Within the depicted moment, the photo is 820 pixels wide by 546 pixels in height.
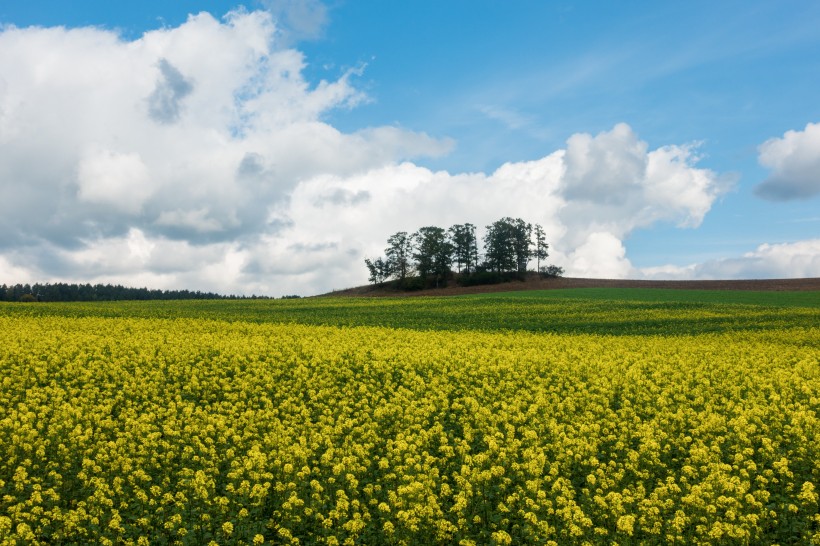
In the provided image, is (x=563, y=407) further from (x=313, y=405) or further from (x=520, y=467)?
(x=313, y=405)

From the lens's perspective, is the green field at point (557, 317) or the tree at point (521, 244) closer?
the green field at point (557, 317)

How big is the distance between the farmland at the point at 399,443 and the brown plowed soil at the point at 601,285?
216ft

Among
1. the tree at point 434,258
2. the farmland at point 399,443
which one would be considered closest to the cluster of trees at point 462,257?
the tree at point 434,258

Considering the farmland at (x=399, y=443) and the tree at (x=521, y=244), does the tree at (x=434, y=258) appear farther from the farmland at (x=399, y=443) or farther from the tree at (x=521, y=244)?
the farmland at (x=399, y=443)

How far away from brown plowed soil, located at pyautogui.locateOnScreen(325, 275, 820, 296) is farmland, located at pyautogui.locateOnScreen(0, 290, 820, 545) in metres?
65.8

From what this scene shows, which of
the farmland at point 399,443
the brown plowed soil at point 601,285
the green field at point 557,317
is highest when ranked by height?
the brown plowed soil at point 601,285

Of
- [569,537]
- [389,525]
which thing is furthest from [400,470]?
[569,537]

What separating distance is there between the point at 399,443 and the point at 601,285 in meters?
89.3

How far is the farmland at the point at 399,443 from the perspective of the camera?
9.62 metres

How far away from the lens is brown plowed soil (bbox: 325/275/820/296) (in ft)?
A: 266

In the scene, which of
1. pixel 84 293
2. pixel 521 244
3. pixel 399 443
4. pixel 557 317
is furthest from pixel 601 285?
pixel 84 293

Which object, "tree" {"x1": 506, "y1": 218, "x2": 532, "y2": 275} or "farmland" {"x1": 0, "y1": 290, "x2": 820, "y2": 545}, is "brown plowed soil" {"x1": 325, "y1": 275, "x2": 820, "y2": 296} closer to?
"tree" {"x1": 506, "y1": 218, "x2": 532, "y2": 275}

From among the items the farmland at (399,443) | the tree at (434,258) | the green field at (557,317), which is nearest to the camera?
the farmland at (399,443)

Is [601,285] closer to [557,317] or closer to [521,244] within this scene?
[521,244]
